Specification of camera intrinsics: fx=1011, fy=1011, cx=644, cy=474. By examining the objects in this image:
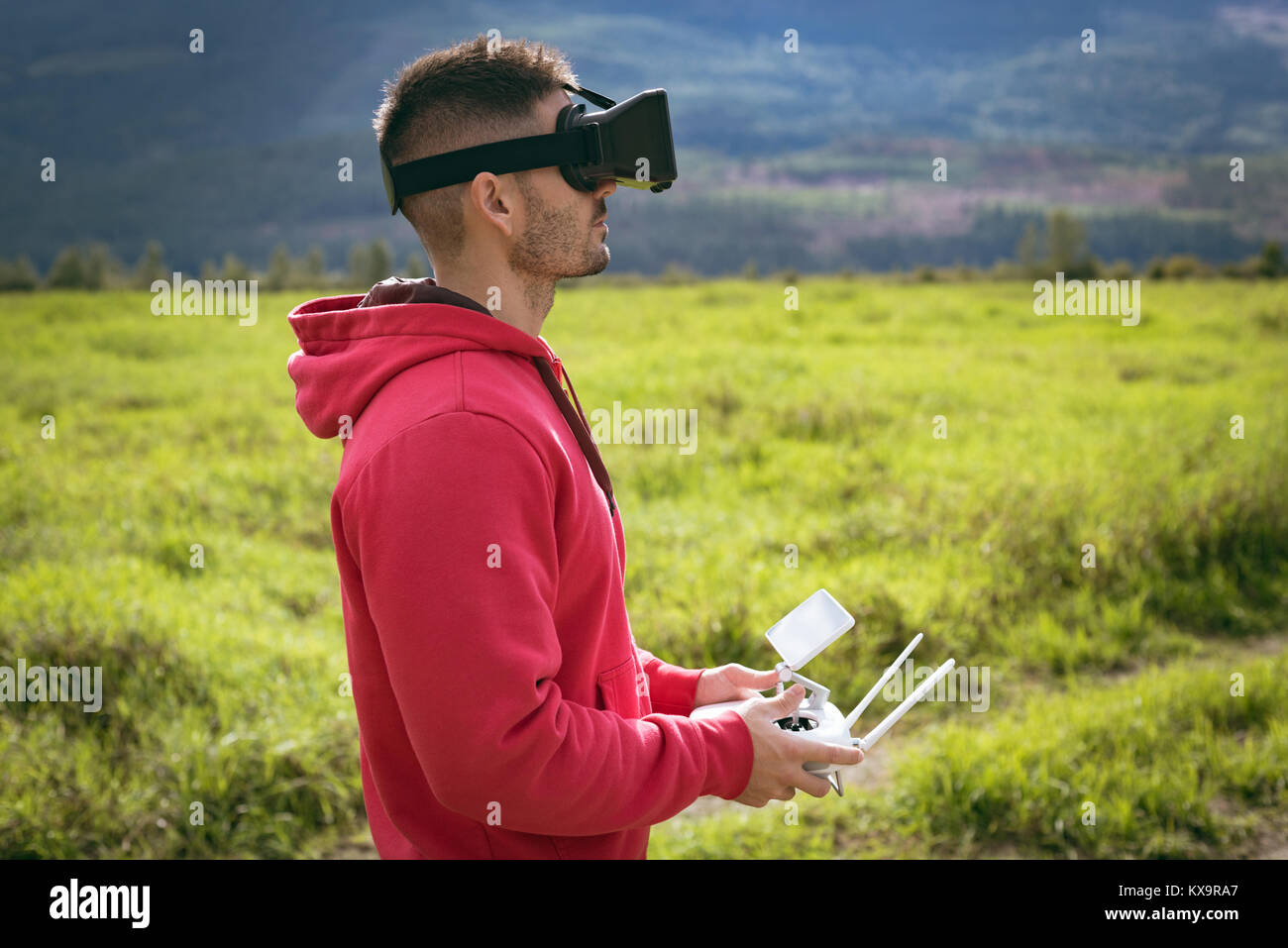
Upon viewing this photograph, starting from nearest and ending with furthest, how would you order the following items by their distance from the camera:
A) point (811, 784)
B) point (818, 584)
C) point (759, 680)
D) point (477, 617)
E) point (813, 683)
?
point (477, 617) < point (811, 784) < point (813, 683) < point (759, 680) < point (818, 584)

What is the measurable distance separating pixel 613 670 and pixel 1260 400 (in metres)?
9.56

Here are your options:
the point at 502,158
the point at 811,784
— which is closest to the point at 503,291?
the point at 502,158

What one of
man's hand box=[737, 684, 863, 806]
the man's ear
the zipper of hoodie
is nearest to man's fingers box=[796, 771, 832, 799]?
man's hand box=[737, 684, 863, 806]

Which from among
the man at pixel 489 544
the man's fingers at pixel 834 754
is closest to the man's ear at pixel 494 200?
the man at pixel 489 544

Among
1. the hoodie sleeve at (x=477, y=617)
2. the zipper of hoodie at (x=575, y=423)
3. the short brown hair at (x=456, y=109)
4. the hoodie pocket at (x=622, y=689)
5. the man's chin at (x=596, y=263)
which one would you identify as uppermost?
the short brown hair at (x=456, y=109)

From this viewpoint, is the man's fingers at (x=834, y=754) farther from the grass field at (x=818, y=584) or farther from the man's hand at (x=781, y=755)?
the grass field at (x=818, y=584)

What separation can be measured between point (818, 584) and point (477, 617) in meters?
4.81

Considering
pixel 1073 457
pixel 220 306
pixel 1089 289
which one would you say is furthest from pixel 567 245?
pixel 1089 289

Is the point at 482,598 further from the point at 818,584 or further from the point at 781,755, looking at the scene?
the point at 818,584

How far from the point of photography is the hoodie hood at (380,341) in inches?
66.3

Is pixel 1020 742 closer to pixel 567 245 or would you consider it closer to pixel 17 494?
pixel 567 245

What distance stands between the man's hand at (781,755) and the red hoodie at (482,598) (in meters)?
0.03

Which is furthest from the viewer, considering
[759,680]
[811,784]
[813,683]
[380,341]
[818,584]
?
[818,584]

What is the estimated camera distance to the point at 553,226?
72.8 inches
